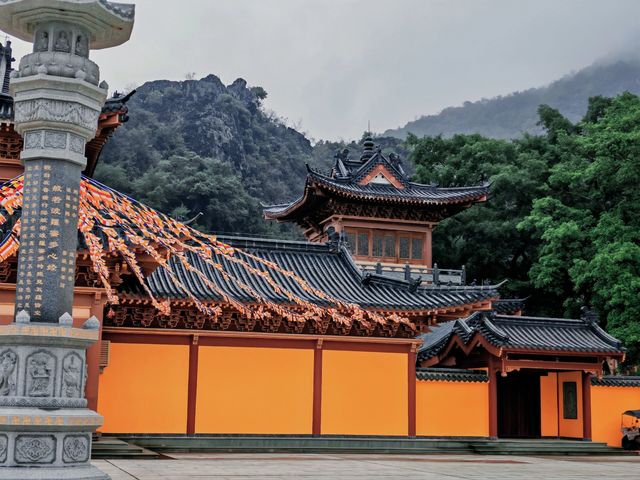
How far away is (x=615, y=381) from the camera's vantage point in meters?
24.7

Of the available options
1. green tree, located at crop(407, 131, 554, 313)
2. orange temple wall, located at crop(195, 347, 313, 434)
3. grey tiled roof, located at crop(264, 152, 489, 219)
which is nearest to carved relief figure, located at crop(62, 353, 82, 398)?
orange temple wall, located at crop(195, 347, 313, 434)

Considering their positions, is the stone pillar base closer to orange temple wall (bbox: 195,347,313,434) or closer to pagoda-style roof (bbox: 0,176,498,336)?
pagoda-style roof (bbox: 0,176,498,336)

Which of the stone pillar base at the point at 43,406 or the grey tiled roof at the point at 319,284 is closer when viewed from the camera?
the stone pillar base at the point at 43,406

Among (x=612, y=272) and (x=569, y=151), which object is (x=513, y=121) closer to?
(x=569, y=151)

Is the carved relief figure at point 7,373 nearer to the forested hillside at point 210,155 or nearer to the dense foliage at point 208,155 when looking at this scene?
the dense foliage at point 208,155

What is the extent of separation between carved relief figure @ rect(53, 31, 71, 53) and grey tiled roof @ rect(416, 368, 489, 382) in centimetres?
1424

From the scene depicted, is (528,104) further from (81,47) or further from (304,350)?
(81,47)

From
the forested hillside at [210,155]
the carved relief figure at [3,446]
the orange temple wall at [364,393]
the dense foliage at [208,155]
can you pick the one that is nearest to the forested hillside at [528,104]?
the forested hillside at [210,155]

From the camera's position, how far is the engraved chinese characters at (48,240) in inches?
355

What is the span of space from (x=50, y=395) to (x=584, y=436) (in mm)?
18750

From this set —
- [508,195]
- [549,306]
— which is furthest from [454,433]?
[508,195]

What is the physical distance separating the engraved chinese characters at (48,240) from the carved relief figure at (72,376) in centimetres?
49

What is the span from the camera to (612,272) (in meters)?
33.1

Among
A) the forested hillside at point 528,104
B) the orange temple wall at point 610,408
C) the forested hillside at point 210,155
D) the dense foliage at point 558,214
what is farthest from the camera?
the forested hillside at point 528,104
